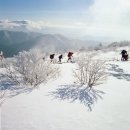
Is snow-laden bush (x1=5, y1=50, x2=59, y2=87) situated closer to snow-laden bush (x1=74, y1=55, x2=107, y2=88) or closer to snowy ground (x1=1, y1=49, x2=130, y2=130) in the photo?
snowy ground (x1=1, y1=49, x2=130, y2=130)

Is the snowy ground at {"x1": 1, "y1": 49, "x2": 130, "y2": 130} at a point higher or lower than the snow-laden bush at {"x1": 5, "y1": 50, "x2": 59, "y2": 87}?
lower

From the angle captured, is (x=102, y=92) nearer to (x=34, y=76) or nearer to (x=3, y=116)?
(x=34, y=76)

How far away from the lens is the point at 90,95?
936 centimetres

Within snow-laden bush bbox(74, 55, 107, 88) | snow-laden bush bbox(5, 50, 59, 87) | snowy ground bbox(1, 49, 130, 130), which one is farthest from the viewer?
snow-laden bush bbox(74, 55, 107, 88)

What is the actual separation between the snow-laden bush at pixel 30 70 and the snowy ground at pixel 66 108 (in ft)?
1.64

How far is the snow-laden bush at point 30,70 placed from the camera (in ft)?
34.9

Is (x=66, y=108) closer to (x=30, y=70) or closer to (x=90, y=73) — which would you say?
(x=90, y=73)

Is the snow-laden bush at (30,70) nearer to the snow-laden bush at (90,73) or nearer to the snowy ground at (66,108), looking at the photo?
the snowy ground at (66,108)

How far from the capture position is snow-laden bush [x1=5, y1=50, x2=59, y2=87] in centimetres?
1065

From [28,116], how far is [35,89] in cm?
260

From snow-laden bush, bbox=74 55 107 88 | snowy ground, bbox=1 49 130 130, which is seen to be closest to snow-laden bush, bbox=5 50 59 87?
snowy ground, bbox=1 49 130 130

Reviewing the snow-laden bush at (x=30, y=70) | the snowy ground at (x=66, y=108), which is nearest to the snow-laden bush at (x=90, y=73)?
the snowy ground at (x=66, y=108)

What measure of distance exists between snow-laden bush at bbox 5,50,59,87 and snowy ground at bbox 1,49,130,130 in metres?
0.50

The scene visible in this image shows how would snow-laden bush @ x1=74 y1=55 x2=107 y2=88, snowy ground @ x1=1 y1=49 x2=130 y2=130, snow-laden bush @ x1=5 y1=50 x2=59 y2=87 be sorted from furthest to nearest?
1. snow-laden bush @ x1=74 y1=55 x2=107 y2=88
2. snow-laden bush @ x1=5 y1=50 x2=59 y2=87
3. snowy ground @ x1=1 y1=49 x2=130 y2=130
